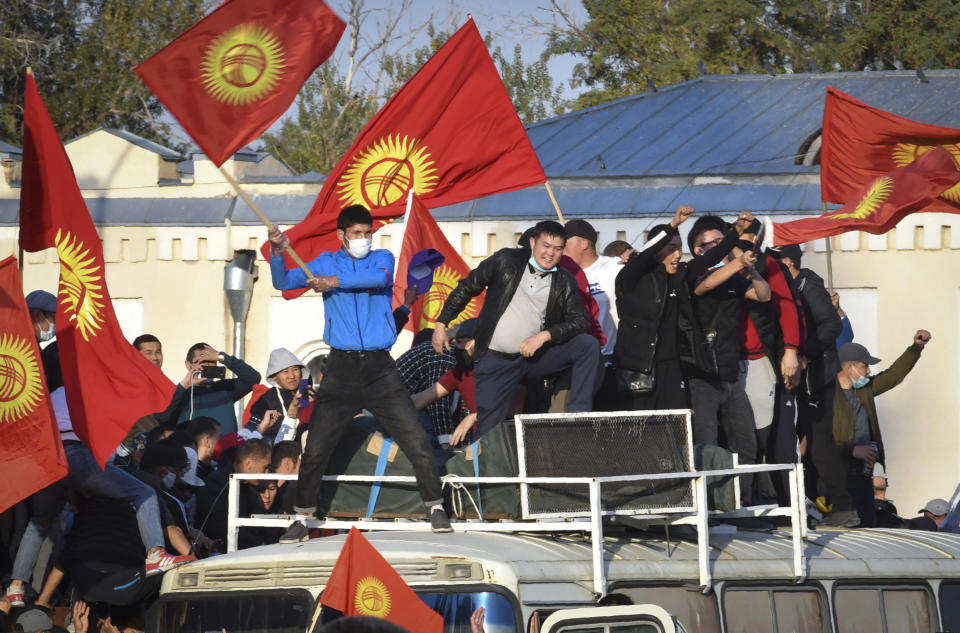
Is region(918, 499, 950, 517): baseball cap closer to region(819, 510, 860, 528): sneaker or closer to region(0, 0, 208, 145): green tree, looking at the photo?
region(819, 510, 860, 528): sneaker

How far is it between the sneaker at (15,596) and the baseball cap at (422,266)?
3110 mm

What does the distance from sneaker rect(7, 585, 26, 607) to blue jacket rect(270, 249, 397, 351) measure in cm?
230

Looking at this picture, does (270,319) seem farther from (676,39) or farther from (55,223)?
(676,39)

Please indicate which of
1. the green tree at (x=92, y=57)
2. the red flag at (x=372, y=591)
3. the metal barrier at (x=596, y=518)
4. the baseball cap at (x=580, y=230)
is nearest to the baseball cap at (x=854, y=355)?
the baseball cap at (x=580, y=230)

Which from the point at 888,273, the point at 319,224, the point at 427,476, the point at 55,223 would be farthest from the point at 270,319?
the point at 427,476

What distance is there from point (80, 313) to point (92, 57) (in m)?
31.0

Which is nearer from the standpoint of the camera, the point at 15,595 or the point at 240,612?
the point at 240,612

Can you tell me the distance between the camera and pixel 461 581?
7.88 m

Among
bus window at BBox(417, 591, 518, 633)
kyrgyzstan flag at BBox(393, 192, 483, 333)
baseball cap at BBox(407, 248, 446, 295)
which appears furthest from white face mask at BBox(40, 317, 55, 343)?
kyrgyzstan flag at BBox(393, 192, 483, 333)

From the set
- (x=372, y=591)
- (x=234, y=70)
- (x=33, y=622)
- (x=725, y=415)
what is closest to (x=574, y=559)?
(x=372, y=591)

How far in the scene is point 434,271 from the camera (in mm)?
14414

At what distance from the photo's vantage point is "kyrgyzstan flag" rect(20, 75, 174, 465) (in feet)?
33.8

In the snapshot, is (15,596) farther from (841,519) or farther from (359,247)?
(841,519)

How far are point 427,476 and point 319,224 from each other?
4.75m
